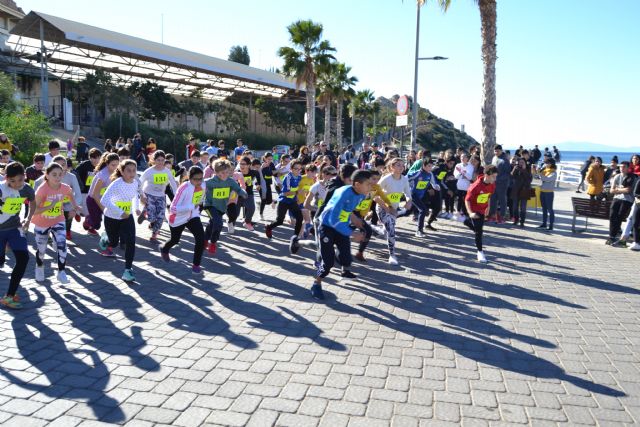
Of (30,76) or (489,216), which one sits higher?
(30,76)

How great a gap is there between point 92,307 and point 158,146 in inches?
1069

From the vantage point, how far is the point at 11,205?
5887 mm

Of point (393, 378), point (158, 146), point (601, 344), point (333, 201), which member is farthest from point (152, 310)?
point (158, 146)

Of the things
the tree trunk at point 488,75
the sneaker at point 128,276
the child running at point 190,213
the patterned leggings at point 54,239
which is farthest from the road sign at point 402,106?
the patterned leggings at point 54,239

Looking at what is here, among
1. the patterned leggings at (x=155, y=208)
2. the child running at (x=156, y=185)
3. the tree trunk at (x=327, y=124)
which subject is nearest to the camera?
the child running at (x=156, y=185)

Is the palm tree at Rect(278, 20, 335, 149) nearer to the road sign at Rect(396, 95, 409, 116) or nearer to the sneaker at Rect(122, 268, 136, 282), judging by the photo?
the road sign at Rect(396, 95, 409, 116)

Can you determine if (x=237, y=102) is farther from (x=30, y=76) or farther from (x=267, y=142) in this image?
(x=30, y=76)

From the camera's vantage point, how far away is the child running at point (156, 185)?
31.0 feet

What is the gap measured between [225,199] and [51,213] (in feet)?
10.0

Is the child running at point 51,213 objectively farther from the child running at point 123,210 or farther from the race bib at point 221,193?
the race bib at point 221,193

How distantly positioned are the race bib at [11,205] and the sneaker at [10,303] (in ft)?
3.30

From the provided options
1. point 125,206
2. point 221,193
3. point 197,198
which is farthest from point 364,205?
point 125,206

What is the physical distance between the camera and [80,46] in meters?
29.3

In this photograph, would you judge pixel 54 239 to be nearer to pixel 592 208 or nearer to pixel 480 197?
pixel 480 197
